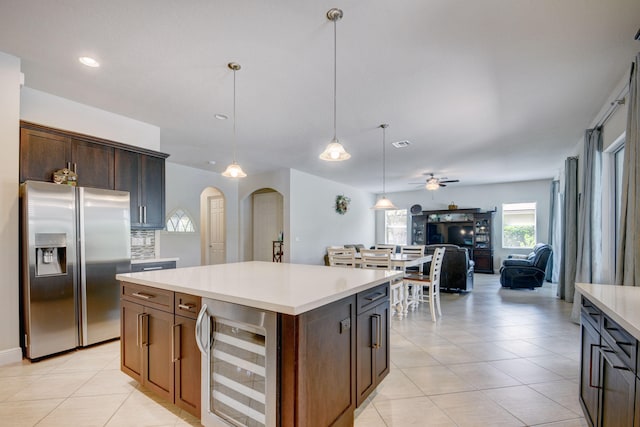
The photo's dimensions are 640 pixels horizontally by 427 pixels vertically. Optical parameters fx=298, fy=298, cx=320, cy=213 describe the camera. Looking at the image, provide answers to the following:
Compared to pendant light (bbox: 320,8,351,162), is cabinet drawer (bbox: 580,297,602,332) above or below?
below

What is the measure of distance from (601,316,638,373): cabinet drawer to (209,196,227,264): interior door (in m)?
7.27

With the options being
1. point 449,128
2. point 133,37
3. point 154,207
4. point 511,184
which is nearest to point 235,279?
point 133,37

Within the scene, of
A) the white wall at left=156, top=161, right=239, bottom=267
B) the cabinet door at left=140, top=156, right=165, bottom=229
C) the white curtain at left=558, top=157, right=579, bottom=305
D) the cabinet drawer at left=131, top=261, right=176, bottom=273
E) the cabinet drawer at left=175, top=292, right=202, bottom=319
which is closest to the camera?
the cabinet drawer at left=175, top=292, right=202, bottom=319

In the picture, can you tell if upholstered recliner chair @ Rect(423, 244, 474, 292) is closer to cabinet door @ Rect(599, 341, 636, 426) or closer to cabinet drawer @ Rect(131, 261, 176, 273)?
cabinet door @ Rect(599, 341, 636, 426)

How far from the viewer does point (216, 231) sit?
7996 mm

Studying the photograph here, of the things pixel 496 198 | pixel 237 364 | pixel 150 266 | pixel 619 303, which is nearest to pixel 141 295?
pixel 237 364

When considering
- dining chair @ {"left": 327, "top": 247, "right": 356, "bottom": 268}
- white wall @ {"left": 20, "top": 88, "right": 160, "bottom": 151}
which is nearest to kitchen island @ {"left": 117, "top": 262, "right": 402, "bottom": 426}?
dining chair @ {"left": 327, "top": 247, "right": 356, "bottom": 268}

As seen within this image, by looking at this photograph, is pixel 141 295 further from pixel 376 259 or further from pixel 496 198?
pixel 496 198

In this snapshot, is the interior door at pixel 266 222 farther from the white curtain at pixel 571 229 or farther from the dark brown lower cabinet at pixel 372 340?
the white curtain at pixel 571 229

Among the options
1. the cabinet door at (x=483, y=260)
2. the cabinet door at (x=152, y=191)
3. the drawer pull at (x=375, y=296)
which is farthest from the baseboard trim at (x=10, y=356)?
the cabinet door at (x=483, y=260)

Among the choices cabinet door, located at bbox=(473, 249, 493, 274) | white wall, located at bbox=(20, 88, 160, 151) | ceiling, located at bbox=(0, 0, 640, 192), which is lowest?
cabinet door, located at bbox=(473, 249, 493, 274)

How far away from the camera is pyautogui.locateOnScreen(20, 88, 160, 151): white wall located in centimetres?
323

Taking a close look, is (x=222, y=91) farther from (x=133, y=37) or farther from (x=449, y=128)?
(x=449, y=128)

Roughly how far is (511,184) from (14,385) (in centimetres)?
1097
